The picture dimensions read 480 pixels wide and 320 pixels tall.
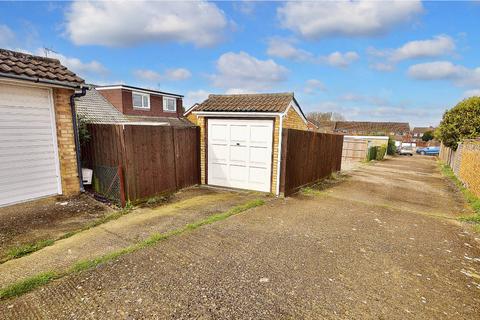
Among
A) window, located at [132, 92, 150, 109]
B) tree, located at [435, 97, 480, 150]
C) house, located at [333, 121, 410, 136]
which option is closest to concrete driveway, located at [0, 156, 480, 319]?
tree, located at [435, 97, 480, 150]

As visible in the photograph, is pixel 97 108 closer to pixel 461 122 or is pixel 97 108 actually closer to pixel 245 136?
pixel 245 136

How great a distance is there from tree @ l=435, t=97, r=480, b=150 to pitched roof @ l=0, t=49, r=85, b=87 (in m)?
17.7

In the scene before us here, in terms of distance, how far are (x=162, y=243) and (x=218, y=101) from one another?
5.66 m

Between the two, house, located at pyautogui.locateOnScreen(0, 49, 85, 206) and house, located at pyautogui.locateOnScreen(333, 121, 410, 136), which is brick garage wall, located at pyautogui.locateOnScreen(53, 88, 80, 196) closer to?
house, located at pyautogui.locateOnScreen(0, 49, 85, 206)

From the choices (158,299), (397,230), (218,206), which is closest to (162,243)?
(158,299)

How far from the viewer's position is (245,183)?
27.2 ft

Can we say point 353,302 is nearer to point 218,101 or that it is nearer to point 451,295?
point 451,295

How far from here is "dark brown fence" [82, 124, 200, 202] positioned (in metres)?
6.16

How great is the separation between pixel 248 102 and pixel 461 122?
13.7 m

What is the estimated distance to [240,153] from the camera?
27.0ft

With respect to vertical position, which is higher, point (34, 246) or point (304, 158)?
point (304, 158)

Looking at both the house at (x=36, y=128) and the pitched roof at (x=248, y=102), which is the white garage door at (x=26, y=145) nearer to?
the house at (x=36, y=128)

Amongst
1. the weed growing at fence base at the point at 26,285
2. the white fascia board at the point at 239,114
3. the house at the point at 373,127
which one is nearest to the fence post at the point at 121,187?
the weed growing at fence base at the point at 26,285

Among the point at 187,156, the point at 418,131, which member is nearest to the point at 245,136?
the point at 187,156
